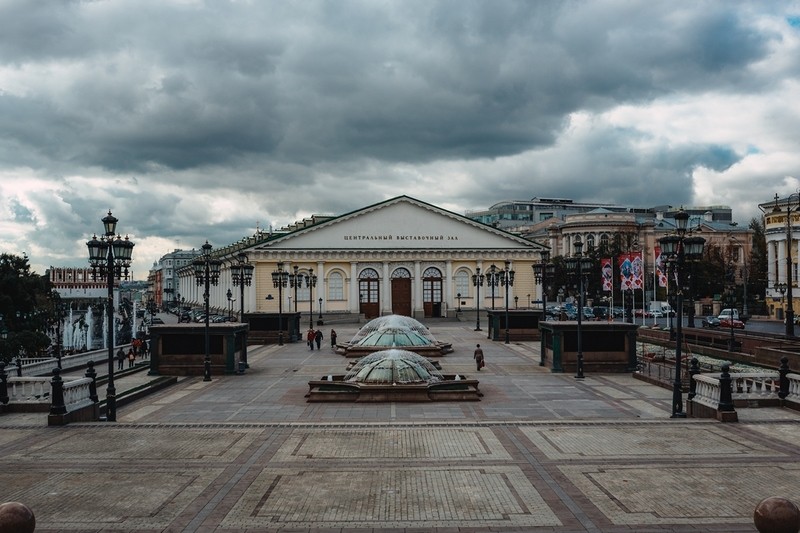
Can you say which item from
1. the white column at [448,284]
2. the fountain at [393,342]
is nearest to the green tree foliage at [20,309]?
the fountain at [393,342]

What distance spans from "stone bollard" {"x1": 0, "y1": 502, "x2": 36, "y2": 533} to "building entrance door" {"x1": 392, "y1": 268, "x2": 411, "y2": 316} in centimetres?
8045

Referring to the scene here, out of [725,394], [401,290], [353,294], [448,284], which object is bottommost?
[725,394]

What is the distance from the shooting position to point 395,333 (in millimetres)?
44188

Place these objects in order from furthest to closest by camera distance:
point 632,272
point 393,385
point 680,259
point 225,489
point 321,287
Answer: point 321,287 < point 632,272 < point 393,385 < point 680,259 < point 225,489

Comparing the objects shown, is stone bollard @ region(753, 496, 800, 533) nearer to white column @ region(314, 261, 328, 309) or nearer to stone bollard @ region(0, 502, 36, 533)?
stone bollard @ region(0, 502, 36, 533)

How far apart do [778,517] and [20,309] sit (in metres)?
56.8

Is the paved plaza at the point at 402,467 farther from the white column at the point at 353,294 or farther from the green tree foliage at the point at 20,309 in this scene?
the white column at the point at 353,294

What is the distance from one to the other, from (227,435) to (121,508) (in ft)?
21.0

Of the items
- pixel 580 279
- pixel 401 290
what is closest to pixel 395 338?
pixel 580 279

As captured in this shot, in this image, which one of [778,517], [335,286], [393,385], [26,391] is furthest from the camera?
[335,286]

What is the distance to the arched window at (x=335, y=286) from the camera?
3366 inches

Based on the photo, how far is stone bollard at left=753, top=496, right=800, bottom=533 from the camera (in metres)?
5.88

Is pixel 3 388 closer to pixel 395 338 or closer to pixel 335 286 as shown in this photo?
pixel 395 338

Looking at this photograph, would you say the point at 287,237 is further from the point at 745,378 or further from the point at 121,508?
the point at 121,508
